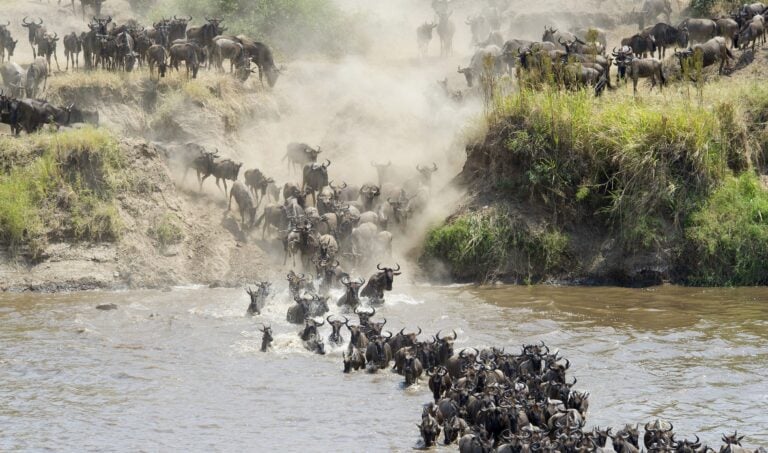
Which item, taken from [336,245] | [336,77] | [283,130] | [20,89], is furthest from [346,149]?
[20,89]

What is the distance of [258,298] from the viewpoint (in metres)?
20.3

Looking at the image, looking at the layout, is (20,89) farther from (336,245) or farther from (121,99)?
(336,245)

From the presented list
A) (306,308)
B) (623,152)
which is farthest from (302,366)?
(623,152)

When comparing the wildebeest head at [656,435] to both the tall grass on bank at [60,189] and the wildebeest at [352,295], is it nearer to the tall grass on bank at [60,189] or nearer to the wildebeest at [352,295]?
the wildebeest at [352,295]

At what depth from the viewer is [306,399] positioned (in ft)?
49.7

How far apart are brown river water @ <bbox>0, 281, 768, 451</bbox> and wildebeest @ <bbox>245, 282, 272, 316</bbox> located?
17 centimetres

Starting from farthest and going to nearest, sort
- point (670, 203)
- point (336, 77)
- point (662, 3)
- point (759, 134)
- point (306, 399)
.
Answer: point (662, 3), point (336, 77), point (759, 134), point (670, 203), point (306, 399)

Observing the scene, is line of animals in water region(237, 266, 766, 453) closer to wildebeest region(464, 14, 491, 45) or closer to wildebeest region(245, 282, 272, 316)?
wildebeest region(245, 282, 272, 316)

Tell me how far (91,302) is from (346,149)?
396 inches

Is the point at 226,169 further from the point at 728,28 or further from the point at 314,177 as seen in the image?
the point at 728,28

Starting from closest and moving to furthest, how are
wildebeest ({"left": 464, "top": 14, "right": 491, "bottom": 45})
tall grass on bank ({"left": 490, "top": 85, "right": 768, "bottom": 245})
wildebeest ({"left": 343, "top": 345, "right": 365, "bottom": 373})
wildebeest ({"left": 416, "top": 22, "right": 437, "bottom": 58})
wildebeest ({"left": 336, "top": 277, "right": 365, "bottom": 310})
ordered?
wildebeest ({"left": 343, "top": 345, "right": 365, "bottom": 373}) < wildebeest ({"left": 336, "top": 277, "right": 365, "bottom": 310}) < tall grass on bank ({"left": 490, "top": 85, "right": 768, "bottom": 245}) < wildebeest ({"left": 416, "top": 22, "right": 437, "bottom": 58}) < wildebeest ({"left": 464, "top": 14, "right": 491, "bottom": 45})

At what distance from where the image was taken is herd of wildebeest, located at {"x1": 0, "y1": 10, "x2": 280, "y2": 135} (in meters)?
25.3

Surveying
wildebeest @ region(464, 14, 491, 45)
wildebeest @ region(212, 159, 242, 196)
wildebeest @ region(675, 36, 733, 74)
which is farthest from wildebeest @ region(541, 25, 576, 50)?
wildebeest @ region(212, 159, 242, 196)

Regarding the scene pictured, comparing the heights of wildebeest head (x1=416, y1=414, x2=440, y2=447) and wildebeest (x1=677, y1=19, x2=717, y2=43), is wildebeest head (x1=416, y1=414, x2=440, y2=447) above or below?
below
